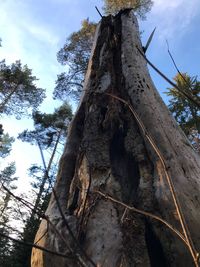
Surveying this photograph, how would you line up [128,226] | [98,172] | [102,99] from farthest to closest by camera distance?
[102,99] → [98,172] → [128,226]

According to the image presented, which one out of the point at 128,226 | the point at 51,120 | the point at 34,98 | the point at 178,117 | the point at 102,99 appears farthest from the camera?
the point at 34,98

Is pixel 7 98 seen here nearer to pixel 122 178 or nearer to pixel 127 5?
pixel 127 5

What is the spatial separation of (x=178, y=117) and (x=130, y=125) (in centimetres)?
1137

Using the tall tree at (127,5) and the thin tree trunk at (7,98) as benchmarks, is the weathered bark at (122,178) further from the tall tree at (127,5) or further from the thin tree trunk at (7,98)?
the thin tree trunk at (7,98)

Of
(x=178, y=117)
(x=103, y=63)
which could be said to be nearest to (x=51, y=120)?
(x=178, y=117)

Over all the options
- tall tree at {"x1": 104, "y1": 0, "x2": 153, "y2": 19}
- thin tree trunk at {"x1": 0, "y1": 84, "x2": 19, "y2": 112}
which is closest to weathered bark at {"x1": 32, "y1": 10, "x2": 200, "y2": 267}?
tall tree at {"x1": 104, "y1": 0, "x2": 153, "y2": 19}

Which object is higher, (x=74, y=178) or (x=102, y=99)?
(x=102, y=99)

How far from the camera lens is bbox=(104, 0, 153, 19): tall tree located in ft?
39.4

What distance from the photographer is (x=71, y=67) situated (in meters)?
12.7

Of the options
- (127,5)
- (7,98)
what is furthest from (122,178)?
(7,98)

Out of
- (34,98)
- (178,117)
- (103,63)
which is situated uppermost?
(34,98)

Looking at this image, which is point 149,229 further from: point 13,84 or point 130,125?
point 13,84

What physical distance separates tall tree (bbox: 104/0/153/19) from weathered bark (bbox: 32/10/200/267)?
921 cm

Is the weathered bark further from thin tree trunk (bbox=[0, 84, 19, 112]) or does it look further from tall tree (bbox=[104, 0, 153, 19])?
thin tree trunk (bbox=[0, 84, 19, 112])
